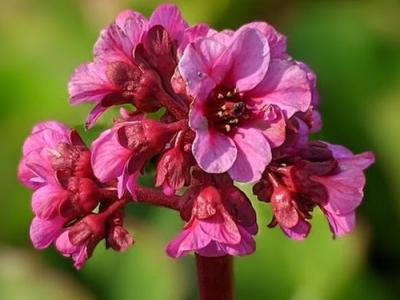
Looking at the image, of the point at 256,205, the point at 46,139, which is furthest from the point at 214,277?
the point at 256,205

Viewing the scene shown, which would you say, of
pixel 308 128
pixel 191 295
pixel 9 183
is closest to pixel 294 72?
pixel 308 128

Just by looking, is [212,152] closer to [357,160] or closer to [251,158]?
[251,158]

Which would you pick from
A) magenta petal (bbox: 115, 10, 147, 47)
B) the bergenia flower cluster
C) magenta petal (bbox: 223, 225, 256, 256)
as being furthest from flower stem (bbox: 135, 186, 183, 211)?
magenta petal (bbox: 115, 10, 147, 47)

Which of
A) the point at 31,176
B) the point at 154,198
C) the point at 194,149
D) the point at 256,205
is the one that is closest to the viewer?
the point at 194,149

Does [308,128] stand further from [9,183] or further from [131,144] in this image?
[9,183]

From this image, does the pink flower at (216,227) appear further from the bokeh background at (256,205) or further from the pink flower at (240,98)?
the bokeh background at (256,205)

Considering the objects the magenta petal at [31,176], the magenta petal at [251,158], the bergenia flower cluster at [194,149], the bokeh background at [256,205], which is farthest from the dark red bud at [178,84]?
the bokeh background at [256,205]
